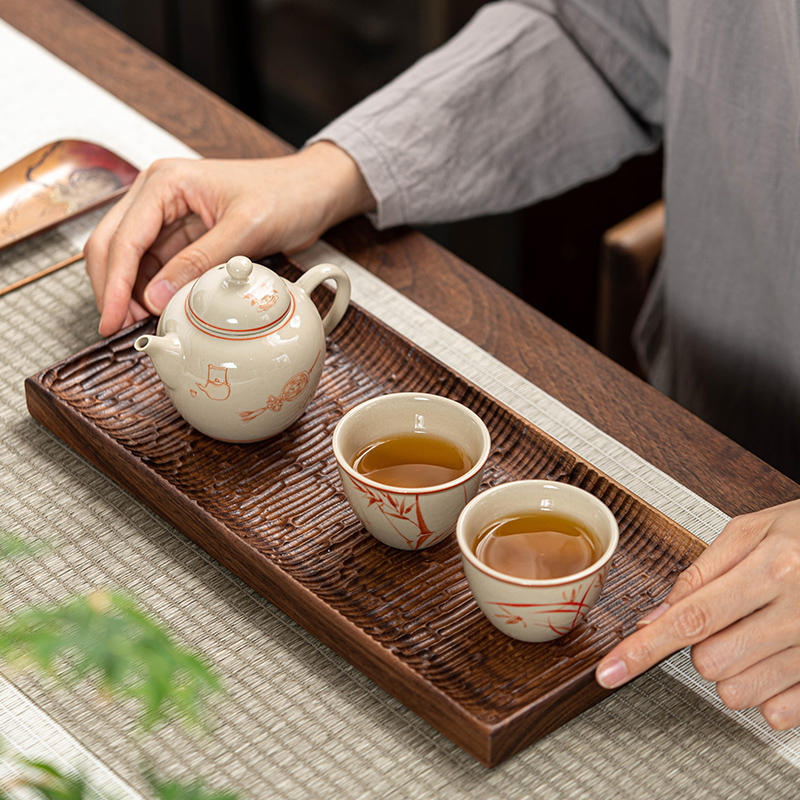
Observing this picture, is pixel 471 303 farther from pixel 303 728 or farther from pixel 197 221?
pixel 303 728

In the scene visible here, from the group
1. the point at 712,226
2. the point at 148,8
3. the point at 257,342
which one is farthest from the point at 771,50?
the point at 148,8

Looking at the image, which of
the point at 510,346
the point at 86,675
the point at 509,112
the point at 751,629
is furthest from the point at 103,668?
the point at 509,112

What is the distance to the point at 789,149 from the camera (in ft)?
3.43

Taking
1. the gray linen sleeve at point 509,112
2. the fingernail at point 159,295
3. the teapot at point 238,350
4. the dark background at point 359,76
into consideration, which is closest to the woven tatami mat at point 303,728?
the teapot at point 238,350

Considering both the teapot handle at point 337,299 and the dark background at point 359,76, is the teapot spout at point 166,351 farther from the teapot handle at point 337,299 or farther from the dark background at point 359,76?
the dark background at point 359,76

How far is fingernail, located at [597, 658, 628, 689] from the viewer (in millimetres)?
616

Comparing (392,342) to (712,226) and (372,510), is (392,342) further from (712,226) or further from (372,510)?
(712,226)

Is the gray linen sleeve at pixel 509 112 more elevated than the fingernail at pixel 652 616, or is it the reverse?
the gray linen sleeve at pixel 509 112

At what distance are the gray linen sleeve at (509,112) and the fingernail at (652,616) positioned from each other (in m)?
0.56

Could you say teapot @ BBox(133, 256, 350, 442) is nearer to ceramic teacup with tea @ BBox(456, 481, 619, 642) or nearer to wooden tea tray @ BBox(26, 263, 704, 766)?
wooden tea tray @ BBox(26, 263, 704, 766)

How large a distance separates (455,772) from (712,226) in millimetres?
804

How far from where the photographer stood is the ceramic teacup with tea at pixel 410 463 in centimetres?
68

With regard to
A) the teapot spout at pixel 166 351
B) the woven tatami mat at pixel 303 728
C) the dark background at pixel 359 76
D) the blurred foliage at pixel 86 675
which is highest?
the teapot spout at pixel 166 351

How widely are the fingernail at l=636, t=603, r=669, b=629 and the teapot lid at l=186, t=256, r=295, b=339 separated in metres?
0.34
